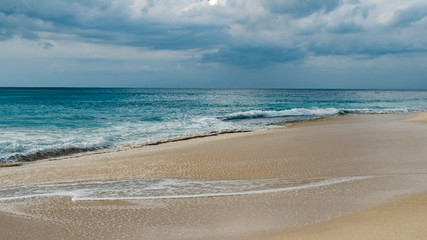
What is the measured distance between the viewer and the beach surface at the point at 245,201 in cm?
396

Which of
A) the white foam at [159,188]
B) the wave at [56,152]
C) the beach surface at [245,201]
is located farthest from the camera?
the wave at [56,152]

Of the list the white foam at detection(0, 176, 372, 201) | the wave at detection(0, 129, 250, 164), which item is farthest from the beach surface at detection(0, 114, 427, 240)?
the wave at detection(0, 129, 250, 164)

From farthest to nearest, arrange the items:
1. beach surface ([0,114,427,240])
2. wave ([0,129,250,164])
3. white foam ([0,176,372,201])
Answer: wave ([0,129,250,164]) < white foam ([0,176,372,201]) < beach surface ([0,114,427,240])

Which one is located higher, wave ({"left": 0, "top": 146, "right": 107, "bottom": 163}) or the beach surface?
the beach surface

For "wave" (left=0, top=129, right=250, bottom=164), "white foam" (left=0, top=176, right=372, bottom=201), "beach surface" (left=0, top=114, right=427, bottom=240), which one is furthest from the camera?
"wave" (left=0, top=129, right=250, bottom=164)

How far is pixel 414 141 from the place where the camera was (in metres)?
10.8

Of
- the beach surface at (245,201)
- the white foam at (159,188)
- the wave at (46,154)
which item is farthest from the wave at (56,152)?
the white foam at (159,188)

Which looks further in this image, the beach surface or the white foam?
the white foam

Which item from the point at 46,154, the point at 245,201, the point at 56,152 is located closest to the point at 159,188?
the point at 245,201

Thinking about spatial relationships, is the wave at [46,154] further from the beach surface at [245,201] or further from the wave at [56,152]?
the beach surface at [245,201]

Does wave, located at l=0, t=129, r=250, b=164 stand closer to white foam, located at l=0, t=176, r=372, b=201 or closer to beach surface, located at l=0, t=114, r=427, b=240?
beach surface, located at l=0, t=114, r=427, b=240

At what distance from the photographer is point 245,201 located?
16.6ft

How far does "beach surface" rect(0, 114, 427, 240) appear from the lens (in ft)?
13.0

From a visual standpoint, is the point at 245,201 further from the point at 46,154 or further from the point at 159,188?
the point at 46,154
